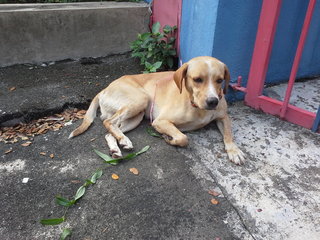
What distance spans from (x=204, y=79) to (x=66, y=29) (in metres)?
3.35

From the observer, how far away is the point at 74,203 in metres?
2.35

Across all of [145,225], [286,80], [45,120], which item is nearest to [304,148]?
[286,80]

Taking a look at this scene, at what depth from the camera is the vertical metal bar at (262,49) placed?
313 cm

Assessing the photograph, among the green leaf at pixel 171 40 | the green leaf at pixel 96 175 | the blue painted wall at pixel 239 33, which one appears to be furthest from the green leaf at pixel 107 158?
the green leaf at pixel 171 40

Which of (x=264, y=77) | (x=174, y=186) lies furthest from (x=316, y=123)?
(x=174, y=186)

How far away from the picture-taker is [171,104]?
10.8ft

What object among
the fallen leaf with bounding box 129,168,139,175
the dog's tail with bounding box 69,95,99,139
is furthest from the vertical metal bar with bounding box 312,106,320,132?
the dog's tail with bounding box 69,95,99,139

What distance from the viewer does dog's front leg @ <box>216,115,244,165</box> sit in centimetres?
277

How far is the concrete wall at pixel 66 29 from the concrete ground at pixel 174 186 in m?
1.70

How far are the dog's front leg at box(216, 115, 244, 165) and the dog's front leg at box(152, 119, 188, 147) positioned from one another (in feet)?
1.52

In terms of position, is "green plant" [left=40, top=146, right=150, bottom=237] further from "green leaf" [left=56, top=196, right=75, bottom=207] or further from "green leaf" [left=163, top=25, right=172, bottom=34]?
"green leaf" [left=163, top=25, right=172, bottom=34]

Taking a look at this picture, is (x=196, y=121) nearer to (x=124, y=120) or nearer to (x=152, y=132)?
(x=152, y=132)

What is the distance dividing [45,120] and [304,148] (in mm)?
3241

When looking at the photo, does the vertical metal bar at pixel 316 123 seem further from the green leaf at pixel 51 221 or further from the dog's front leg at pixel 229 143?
the green leaf at pixel 51 221
